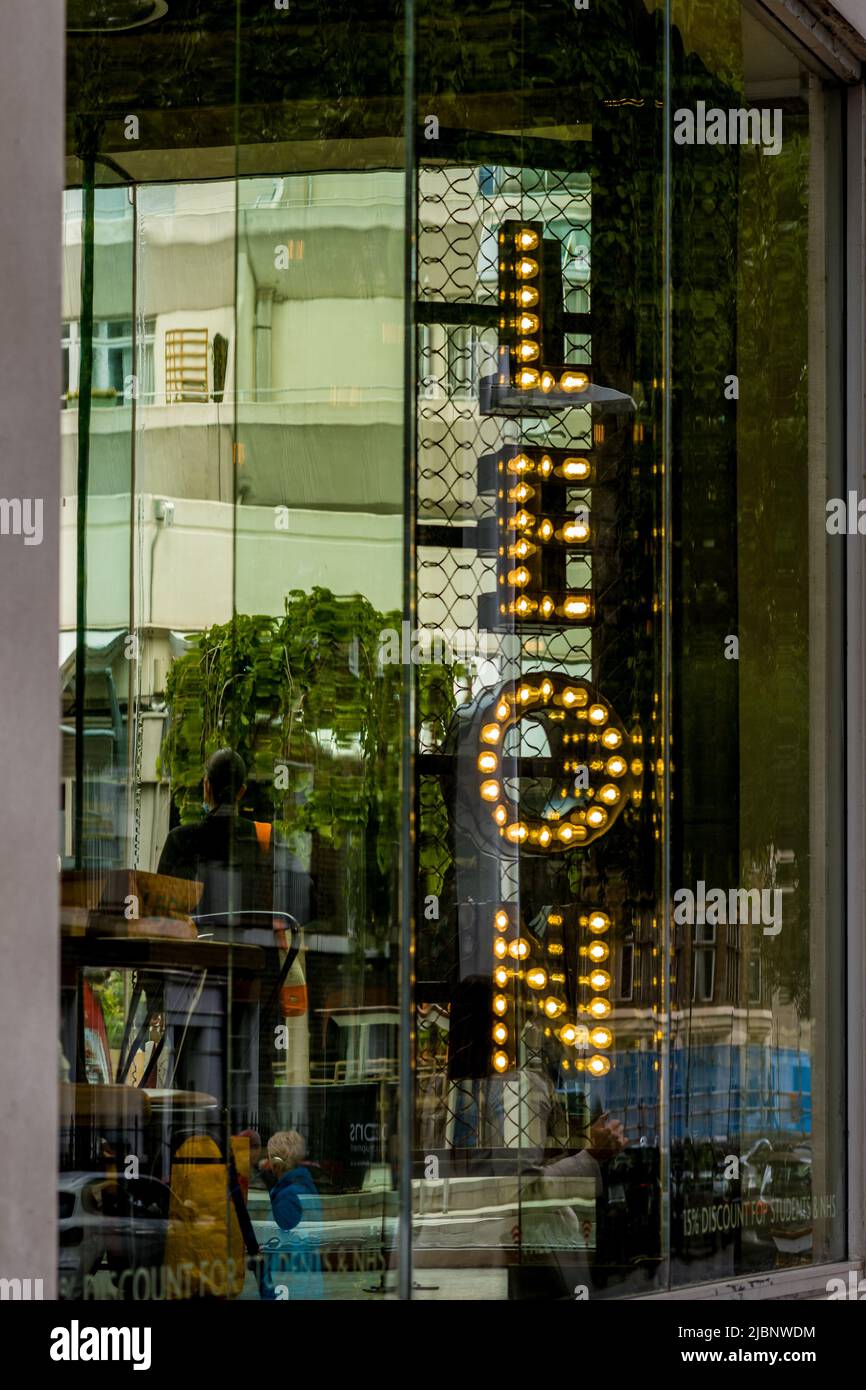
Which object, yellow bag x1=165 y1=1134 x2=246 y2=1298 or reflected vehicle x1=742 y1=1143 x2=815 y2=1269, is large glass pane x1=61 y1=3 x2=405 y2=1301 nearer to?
yellow bag x1=165 y1=1134 x2=246 y2=1298

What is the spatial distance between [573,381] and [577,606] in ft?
1.69

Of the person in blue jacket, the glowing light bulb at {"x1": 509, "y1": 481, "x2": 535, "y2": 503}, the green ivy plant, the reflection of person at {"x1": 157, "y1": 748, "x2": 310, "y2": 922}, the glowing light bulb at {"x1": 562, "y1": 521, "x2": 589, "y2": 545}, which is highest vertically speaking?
the glowing light bulb at {"x1": 509, "y1": 481, "x2": 535, "y2": 503}

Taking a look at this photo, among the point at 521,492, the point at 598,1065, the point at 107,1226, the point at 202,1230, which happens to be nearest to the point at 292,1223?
the point at 202,1230

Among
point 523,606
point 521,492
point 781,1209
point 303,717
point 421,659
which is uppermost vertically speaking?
point 521,492

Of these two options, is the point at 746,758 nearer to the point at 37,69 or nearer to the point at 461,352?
the point at 461,352

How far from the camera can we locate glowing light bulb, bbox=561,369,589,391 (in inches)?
184

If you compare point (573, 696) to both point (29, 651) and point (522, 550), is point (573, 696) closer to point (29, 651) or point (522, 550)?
point (522, 550)

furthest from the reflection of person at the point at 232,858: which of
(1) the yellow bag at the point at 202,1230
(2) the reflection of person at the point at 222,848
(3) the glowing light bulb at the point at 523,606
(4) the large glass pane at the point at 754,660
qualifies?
(4) the large glass pane at the point at 754,660

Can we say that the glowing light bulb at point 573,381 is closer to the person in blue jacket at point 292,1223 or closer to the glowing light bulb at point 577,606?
the glowing light bulb at point 577,606

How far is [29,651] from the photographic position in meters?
3.05

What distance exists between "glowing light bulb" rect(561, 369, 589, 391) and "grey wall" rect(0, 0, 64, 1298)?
1.76 meters

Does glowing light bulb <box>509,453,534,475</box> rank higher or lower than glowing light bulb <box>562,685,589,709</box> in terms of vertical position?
higher

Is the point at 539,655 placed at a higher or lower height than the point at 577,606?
lower

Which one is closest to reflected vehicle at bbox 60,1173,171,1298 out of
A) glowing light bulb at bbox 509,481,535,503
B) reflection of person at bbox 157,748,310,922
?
reflection of person at bbox 157,748,310,922
